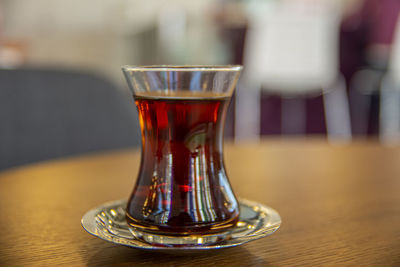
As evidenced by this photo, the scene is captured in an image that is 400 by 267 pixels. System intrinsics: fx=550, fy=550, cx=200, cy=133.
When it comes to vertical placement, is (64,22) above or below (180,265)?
above

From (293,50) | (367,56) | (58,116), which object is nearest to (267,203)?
(58,116)

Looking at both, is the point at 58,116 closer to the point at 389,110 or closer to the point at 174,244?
the point at 174,244

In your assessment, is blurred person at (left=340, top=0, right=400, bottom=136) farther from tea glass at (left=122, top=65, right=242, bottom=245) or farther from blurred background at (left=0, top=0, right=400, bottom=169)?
tea glass at (left=122, top=65, right=242, bottom=245)

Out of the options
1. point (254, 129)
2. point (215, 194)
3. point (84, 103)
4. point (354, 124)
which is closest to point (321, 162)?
point (215, 194)

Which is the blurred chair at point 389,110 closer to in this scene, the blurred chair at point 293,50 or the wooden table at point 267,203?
the blurred chair at point 293,50

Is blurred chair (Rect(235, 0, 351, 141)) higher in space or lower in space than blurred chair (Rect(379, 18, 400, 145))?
higher

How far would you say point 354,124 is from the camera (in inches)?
113

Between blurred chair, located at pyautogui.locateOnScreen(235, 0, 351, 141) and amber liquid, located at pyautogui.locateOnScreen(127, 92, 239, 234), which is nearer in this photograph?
amber liquid, located at pyautogui.locateOnScreen(127, 92, 239, 234)

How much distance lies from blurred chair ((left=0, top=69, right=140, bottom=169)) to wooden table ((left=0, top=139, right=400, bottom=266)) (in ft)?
0.68

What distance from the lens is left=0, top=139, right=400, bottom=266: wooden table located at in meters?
0.30

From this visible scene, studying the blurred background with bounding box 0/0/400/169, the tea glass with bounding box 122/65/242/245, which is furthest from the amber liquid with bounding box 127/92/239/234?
the blurred background with bounding box 0/0/400/169

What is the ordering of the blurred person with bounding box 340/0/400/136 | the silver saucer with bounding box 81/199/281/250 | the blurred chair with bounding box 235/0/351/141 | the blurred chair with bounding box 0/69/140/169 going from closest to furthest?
the silver saucer with bounding box 81/199/281/250
the blurred chair with bounding box 0/69/140/169
the blurred chair with bounding box 235/0/351/141
the blurred person with bounding box 340/0/400/136

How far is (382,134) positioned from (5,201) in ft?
8.20

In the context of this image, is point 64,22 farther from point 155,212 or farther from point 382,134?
point 155,212
